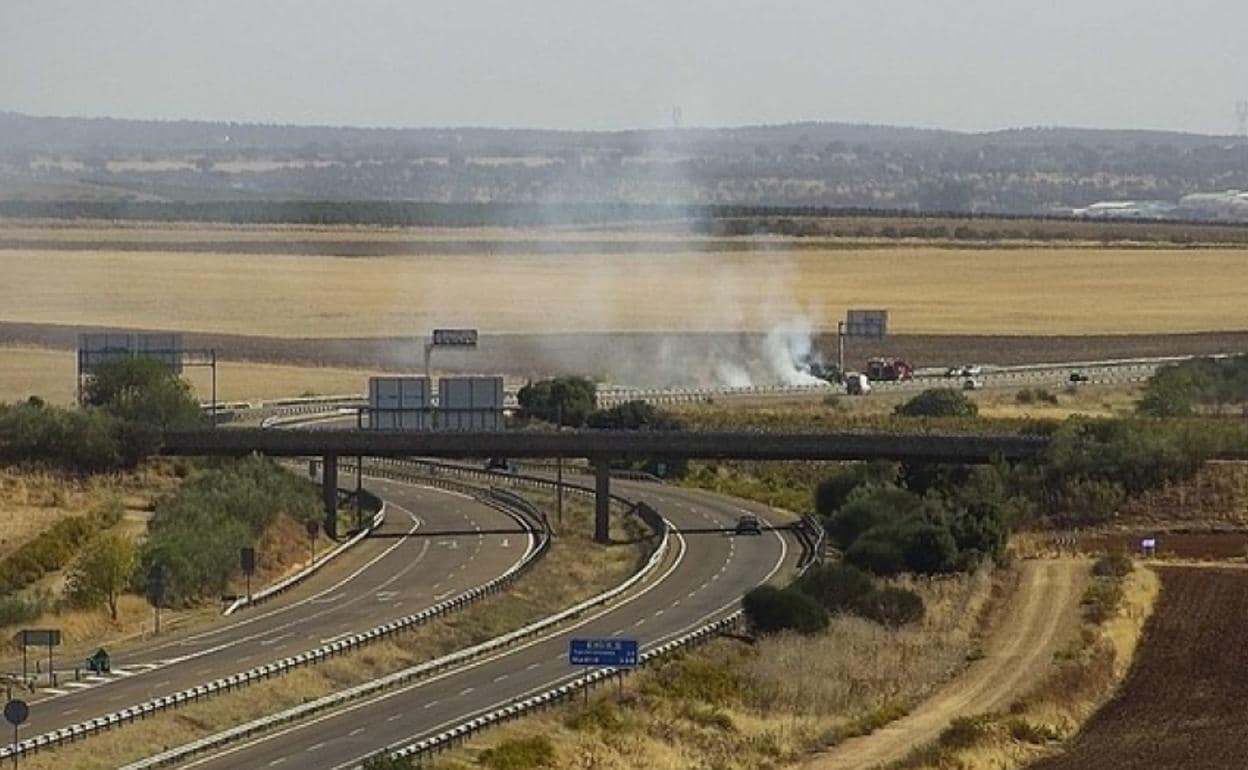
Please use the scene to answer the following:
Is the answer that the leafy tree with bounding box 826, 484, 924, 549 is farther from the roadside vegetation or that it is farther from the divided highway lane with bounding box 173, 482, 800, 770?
the roadside vegetation

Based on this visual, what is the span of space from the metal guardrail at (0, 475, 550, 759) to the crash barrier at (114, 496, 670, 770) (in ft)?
6.45

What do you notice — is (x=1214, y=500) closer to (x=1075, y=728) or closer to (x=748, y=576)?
(x=748, y=576)

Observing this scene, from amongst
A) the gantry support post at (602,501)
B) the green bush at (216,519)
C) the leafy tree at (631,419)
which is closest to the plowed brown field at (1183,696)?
the gantry support post at (602,501)

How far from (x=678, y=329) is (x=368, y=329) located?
18999 millimetres

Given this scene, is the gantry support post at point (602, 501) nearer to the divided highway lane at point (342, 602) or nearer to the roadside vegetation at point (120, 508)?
the divided highway lane at point (342, 602)

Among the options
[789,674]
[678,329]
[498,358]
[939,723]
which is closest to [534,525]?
[789,674]

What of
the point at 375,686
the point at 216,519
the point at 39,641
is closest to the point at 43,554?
the point at 216,519

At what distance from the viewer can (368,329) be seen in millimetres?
180250

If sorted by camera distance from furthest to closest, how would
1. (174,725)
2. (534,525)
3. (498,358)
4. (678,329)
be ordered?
(678,329) → (498,358) → (534,525) → (174,725)

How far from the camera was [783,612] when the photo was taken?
244ft

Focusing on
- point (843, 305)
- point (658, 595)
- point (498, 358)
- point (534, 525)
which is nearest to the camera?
point (658, 595)

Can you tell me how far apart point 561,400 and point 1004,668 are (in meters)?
58.5

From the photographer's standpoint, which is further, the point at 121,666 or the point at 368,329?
the point at 368,329

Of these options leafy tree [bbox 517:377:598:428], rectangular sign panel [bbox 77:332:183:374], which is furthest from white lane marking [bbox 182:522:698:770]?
leafy tree [bbox 517:377:598:428]
